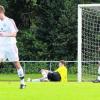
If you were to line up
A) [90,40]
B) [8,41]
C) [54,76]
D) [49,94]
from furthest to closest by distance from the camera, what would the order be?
[90,40]
[54,76]
[8,41]
[49,94]

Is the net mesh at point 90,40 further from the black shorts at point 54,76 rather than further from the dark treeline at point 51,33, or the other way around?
the dark treeline at point 51,33

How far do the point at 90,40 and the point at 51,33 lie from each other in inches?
584

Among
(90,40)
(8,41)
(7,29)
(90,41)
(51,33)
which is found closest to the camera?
(8,41)

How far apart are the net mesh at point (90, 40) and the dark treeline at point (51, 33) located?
12.8 metres

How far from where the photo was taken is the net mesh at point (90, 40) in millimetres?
30656

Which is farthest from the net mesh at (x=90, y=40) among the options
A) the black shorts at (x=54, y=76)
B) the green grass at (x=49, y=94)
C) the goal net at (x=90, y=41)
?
the green grass at (x=49, y=94)

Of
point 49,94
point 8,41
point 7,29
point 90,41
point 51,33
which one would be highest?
point 7,29

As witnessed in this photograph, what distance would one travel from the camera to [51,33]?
154 ft

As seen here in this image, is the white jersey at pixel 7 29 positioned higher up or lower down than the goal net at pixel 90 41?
higher up

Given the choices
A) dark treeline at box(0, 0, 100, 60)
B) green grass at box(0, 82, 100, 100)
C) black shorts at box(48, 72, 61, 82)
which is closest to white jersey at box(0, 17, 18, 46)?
green grass at box(0, 82, 100, 100)

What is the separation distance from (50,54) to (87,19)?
15.4 meters

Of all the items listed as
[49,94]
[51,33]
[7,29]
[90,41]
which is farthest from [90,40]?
[49,94]

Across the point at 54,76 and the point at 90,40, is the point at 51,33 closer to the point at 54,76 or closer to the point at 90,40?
the point at 90,40

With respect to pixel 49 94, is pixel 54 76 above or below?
below
